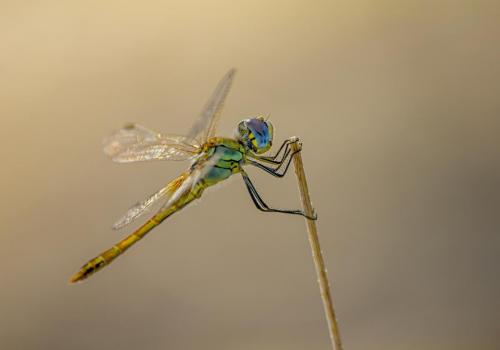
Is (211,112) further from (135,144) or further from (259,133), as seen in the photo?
(135,144)

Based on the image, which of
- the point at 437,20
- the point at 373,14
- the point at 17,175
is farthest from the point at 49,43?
the point at 437,20

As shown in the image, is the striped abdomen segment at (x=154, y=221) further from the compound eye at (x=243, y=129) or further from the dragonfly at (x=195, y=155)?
the compound eye at (x=243, y=129)

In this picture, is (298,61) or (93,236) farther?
(298,61)

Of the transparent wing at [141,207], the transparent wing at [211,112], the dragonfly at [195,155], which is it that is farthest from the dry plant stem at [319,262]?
the transparent wing at [141,207]

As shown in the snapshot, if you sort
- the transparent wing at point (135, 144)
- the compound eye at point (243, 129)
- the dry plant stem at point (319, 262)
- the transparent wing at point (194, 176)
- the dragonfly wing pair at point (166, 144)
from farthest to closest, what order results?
the transparent wing at point (135, 144) → the dragonfly wing pair at point (166, 144) → the compound eye at point (243, 129) → the transparent wing at point (194, 176) → the dry plant stem at point (319, 262)

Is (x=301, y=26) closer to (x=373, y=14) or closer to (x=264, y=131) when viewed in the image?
(x=373, y=14)

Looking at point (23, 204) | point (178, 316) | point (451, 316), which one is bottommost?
point (451, 316)
